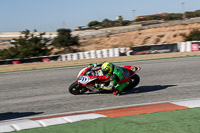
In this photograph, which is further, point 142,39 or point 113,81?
point 142,39

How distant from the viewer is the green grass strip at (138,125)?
15.2 ft

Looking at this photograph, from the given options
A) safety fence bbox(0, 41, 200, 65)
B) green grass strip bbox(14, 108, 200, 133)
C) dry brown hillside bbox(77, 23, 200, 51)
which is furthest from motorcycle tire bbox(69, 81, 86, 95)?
dry brown hillside bbox(77, 23, 200, 51)

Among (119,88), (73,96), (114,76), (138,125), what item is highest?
(114,76)

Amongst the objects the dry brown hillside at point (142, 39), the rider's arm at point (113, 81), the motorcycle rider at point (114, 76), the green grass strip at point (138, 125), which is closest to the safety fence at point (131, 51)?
the motorcycle rider at point (114, 76)

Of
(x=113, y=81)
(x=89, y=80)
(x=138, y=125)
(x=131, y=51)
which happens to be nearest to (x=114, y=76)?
(x=113, y=81)

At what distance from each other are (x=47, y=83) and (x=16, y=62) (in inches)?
446

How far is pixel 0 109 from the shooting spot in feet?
26.5

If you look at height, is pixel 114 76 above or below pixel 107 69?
below

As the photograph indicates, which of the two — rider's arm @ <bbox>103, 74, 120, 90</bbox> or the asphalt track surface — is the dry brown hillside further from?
rider's arm @ <bbox>103, 74, 120, 90</bbox>

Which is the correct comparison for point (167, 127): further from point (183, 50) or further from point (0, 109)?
point (183, 50)

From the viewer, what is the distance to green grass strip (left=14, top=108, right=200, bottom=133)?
4631 millimetres

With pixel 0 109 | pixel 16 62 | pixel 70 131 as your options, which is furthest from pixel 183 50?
pixel 70 131

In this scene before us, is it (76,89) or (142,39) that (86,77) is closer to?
(76,89)

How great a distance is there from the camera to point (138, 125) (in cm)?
488
